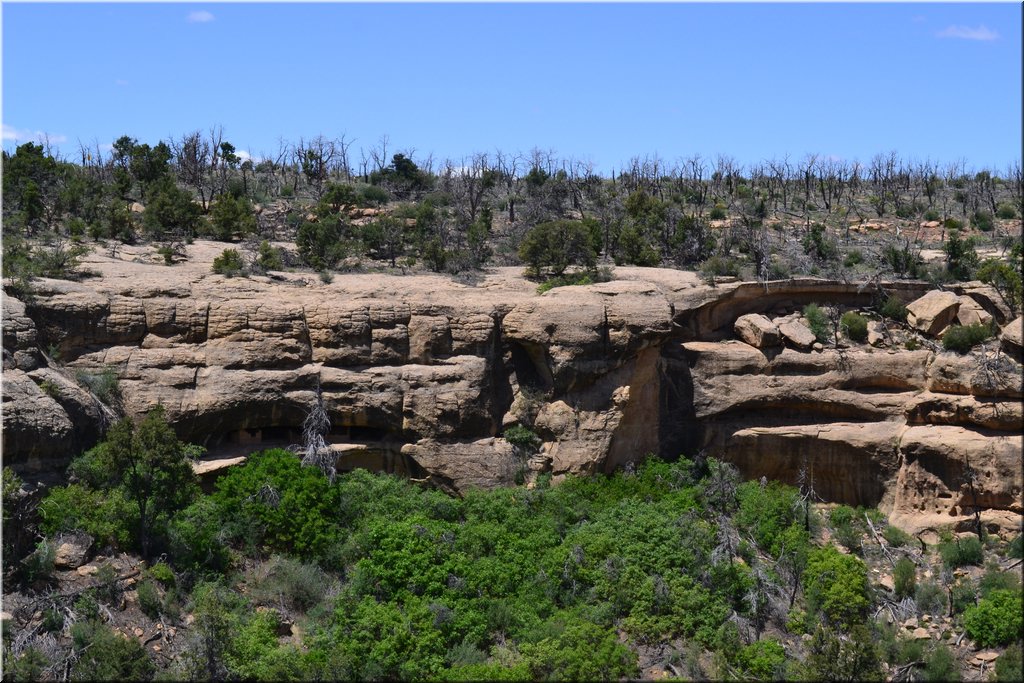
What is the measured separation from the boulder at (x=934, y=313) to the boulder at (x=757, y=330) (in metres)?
3.58

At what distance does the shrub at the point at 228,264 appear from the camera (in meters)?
31.4

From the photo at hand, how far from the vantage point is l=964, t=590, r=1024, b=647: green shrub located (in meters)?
25.2

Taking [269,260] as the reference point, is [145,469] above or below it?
below

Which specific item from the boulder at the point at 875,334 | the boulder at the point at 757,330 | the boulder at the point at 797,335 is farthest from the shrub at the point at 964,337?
the boulder at the point at 757,330

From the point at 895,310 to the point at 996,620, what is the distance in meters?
9.28

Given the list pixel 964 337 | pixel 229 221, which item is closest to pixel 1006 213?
pixel 964 337

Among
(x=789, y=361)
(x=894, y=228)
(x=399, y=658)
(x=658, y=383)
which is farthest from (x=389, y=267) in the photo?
(x=894, y=228)

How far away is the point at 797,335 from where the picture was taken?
102 feet

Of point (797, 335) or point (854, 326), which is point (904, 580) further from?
point (854, 326)

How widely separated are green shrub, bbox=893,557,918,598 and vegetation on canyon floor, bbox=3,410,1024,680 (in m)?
0.05

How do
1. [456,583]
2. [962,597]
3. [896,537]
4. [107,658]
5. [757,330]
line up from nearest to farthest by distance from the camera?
[107,658] → [456,583] → [962,597] → [896,537] → [757,330]

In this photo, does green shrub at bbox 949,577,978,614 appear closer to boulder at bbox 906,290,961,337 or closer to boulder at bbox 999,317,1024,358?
boulder at bbox 999,317,1024,358

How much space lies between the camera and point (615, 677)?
24031 millimetres

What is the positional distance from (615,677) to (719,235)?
67.7 ft
